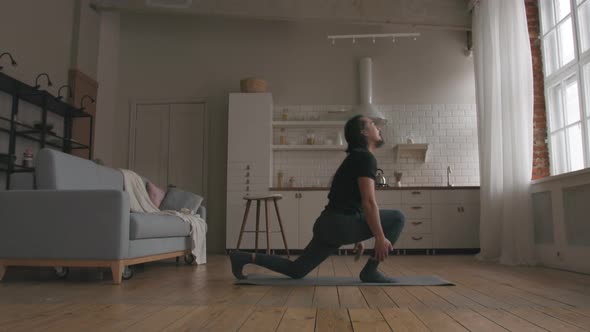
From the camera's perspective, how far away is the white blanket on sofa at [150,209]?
4.39 m

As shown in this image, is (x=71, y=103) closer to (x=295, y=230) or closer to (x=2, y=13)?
(x=2, y=13)

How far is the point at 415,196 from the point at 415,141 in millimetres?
1080

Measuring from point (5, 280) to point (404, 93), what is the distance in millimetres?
5711

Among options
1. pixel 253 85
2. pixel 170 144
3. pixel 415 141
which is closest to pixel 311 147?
pixel 253 85

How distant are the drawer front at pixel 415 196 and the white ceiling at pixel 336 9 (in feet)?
7.49

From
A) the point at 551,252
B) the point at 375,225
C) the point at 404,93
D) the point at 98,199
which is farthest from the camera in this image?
the point at 404,93

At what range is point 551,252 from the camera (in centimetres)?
428

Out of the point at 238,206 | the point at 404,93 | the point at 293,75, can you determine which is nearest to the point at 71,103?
the point at 238,206

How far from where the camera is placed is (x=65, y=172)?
3367mm

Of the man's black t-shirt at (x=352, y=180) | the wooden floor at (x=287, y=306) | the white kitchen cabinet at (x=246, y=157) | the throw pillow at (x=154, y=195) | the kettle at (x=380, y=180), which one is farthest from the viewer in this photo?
the kettle at (x=380, y=180)

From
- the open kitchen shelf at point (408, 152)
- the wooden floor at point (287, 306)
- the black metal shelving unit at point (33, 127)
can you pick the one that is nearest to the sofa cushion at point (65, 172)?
the wooden floor at point (287, 306)

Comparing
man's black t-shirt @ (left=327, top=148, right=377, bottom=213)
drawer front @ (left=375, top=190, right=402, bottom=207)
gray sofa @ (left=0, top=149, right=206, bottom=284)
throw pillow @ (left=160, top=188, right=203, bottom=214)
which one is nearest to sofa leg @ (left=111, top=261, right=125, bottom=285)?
gray sofa @ (left=0, top=149, right=206, bottom=284)

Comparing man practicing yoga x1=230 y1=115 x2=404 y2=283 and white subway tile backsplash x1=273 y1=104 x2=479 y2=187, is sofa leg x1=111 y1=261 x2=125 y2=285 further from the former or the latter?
white subway tile backsplash x1=273 y1=104 x2=479 y2=187

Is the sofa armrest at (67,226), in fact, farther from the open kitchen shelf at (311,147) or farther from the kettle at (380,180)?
the kettle at (380,180)
